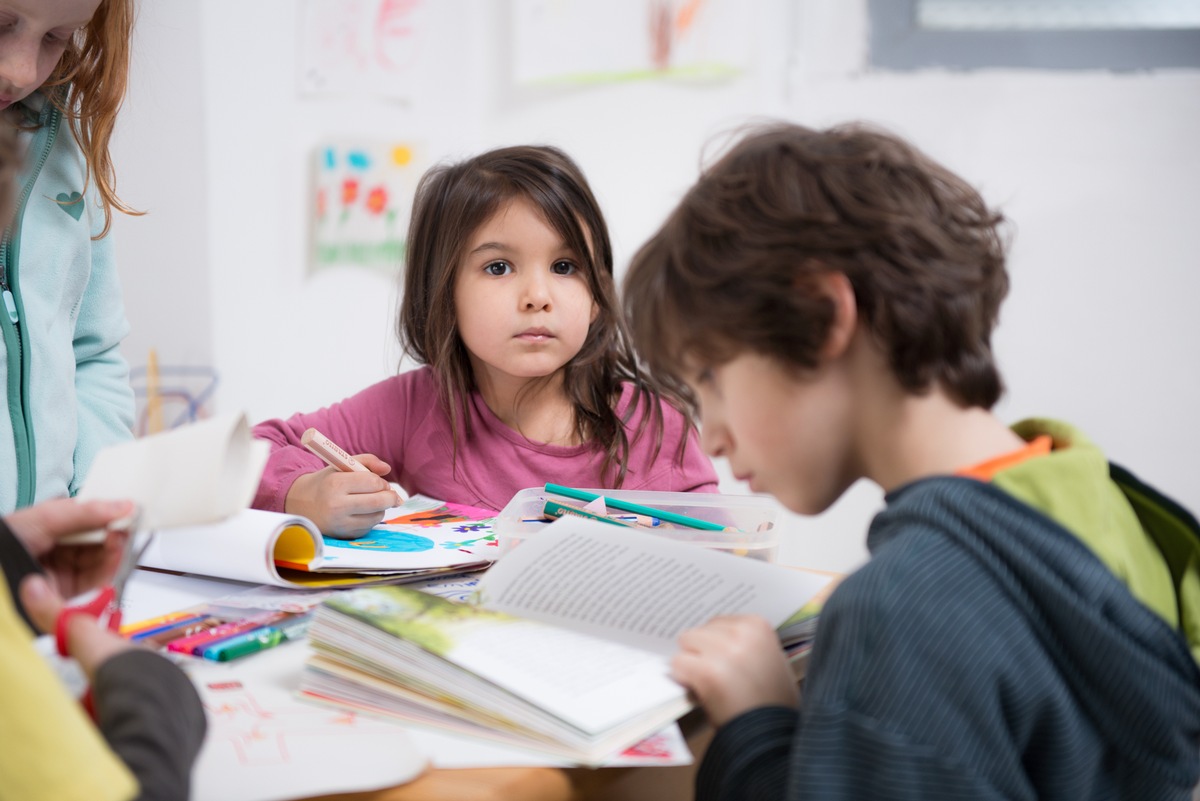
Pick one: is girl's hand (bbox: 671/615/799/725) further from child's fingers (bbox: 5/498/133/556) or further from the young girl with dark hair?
the young girl with dark hair

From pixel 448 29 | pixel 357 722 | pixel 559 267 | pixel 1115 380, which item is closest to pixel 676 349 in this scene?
pixel 357 722

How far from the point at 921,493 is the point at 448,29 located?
6.51 feet

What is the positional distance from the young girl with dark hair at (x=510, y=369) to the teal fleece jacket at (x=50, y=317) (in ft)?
0.71

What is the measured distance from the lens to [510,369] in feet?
4.25

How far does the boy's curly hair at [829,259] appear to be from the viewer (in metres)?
0.68

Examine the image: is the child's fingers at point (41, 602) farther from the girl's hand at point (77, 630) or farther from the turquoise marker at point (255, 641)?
the turquoise marker at point (255, 641)

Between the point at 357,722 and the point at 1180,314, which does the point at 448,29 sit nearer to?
the point at 1180,314

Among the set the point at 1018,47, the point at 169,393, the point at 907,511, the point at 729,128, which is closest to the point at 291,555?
the point at 907,511

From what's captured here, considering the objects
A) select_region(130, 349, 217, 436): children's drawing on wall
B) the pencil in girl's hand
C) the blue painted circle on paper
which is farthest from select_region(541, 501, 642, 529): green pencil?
select_region(130, 349, 217, 436): children's drawing on wall

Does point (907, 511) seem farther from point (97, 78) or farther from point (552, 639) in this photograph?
point (97, 78)

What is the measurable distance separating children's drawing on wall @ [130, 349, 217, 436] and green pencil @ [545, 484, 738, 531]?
51.2 inches

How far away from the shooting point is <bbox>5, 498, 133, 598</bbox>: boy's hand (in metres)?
0.62

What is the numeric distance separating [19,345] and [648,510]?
69 centimetres

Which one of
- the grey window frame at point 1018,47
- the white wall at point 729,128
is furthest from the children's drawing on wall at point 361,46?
the grey window frame at point 1018,47
